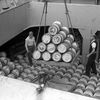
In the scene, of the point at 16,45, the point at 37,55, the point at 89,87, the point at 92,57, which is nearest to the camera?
the point at 37,55

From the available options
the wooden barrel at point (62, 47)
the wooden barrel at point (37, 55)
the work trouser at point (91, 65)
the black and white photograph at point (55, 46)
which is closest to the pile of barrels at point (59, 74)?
Result: the black and white photograph at point (55, 46)

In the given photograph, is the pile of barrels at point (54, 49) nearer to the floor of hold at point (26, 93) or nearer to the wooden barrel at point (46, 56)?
the wooden barrel at point (46, 56)

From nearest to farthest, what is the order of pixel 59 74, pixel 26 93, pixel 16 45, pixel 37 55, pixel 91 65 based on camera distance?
pixel 26 93
pixel 37 55
pixel 91 65
pixel 59 74
pixel 16 45

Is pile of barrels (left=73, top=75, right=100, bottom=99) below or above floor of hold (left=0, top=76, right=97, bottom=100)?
below

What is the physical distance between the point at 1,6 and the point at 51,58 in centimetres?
444

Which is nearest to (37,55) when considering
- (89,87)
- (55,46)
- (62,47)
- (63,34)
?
(55,46)

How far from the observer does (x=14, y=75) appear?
1012cm

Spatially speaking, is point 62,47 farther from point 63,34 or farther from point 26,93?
point 26,93

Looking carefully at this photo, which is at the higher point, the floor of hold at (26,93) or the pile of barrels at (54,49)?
the pile of barrels at (54,49)

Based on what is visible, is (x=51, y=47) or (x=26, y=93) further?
(x=51, y=47)

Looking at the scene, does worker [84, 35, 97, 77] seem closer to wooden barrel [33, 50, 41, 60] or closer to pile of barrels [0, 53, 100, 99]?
pile of barrels [0, 53, 100, 99]

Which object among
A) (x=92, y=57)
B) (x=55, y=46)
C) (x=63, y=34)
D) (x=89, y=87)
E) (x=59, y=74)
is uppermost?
(x=63, y=34)

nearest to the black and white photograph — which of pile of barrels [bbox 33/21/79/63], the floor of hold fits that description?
pile of barrels [bbox 33/21/79/63]

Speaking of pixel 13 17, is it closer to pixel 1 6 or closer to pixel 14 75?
pixel 1 6
